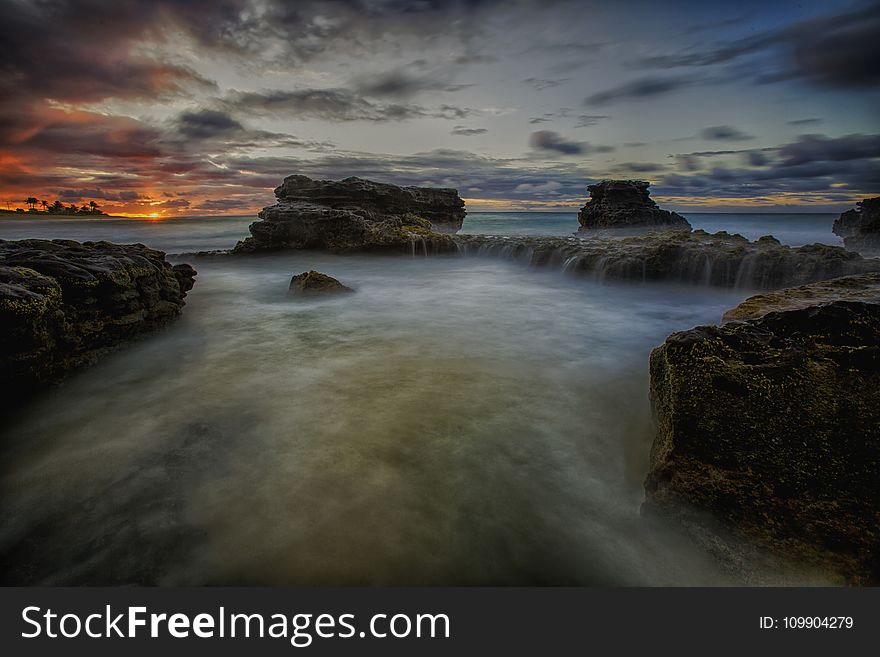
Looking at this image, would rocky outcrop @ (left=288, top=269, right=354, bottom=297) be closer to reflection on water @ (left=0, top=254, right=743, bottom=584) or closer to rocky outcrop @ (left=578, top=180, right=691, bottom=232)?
reflection on water @ (left=0, top=254, right=743, bottom=584)

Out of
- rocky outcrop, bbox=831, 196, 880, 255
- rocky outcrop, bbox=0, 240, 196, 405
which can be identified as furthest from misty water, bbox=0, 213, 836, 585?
rocky outcrop, bbox=831, 196, 880, 255

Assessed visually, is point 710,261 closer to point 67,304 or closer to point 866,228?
point 866,228

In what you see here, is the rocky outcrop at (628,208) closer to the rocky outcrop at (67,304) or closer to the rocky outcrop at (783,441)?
the rocky outcrop at (67,304)

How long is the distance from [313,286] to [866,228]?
80.0 feet

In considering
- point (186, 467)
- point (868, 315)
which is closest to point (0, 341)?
point (186, 467)

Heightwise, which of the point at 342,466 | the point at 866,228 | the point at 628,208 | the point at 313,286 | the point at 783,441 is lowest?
the point at 342,466

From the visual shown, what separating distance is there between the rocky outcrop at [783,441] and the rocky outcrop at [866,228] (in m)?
20.8

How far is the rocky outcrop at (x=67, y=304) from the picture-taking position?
3875mm

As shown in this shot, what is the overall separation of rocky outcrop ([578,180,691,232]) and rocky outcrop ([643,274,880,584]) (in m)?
34.4

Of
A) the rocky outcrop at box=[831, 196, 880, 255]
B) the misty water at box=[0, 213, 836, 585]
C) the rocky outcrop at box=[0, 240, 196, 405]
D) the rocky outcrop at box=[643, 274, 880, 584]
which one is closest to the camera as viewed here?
the rocky outcrop at box=[643, 274, 880, 584]

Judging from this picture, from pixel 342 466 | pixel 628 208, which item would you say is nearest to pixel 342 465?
pixel 342 466

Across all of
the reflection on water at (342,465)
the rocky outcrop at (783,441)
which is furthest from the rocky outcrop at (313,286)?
the rocky outcrop at (783,441)

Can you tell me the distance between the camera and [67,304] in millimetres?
4898

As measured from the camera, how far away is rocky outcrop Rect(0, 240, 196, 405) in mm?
3875
